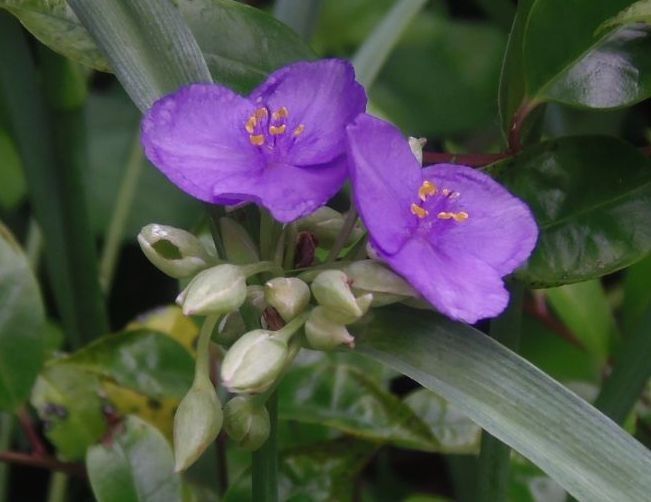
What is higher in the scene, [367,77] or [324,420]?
[367,77]

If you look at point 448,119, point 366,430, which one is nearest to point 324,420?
point 366,430

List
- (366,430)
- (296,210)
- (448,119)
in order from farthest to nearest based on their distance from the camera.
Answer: (448,119), (366,430), (296,210)

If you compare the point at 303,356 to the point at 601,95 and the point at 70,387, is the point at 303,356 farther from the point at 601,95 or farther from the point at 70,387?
the point at 601,95

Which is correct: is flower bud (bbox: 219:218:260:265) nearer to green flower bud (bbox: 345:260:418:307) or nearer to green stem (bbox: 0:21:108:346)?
green flower bud (bbox: 345:260:418:307)

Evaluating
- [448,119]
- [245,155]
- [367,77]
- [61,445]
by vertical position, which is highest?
[245,155]

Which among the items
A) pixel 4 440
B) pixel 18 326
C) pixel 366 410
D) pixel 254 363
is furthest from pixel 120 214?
pixel 254 363

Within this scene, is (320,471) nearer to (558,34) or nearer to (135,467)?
(135,467)

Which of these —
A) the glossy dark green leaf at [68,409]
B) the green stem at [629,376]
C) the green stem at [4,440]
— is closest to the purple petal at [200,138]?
the green stem at [629,376]
